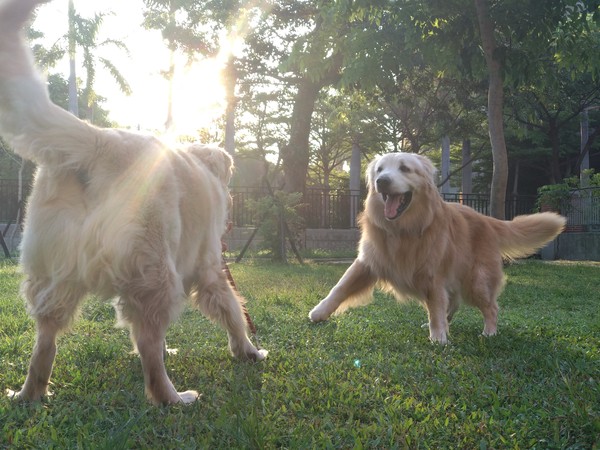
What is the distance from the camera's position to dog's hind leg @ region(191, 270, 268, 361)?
317 cm

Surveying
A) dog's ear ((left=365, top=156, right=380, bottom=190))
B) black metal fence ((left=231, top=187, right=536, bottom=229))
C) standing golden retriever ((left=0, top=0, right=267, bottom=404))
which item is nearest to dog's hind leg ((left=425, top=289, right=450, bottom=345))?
dog's ear ((left=365, top=156, right=380, bottom=190))

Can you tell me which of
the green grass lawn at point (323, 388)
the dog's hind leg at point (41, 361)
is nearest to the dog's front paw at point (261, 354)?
the green grass lawn at point (323, 388)

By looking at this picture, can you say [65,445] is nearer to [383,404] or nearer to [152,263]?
[152,263]

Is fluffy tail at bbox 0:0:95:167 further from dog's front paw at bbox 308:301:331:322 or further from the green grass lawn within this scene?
dog's front paw at bbox 308:301:331:322

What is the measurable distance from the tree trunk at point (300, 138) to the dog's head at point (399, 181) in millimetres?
11620

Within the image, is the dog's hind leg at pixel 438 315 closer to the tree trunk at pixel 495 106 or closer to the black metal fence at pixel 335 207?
the tree trunk at pixel 495 106

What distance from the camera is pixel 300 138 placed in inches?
651

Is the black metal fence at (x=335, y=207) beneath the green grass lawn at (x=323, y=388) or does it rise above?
above

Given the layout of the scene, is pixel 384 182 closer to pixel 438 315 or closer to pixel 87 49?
pixel 438 315

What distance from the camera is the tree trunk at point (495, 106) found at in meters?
10.2

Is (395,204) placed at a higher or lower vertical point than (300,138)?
lower

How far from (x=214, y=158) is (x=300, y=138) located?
1330cm

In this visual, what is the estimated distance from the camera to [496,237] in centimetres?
528

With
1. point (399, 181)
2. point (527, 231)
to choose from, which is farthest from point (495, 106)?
point (399, 181)
